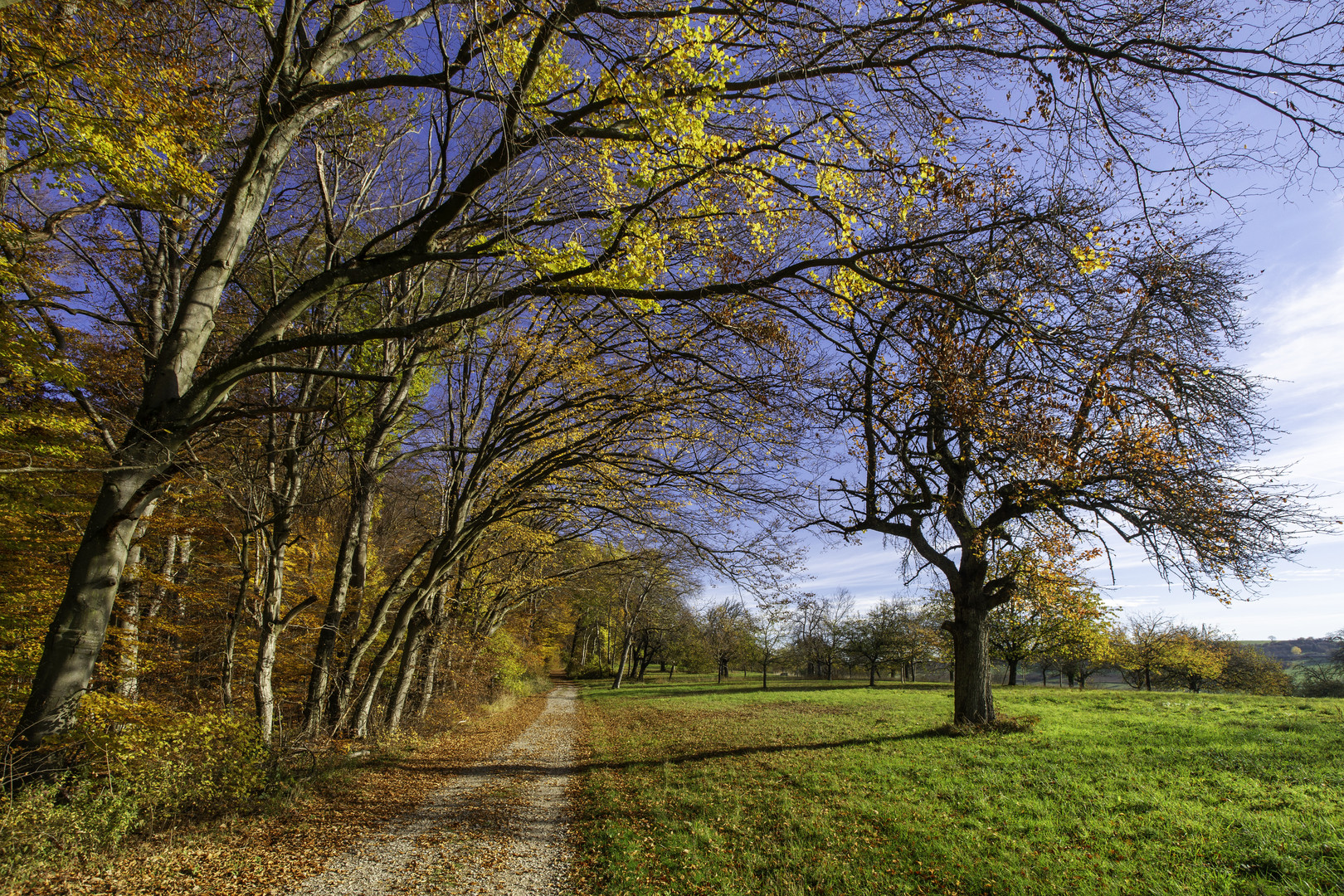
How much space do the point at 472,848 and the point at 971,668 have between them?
11012mm

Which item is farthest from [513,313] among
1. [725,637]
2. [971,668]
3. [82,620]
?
[725,637]

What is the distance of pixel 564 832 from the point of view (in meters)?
7.00

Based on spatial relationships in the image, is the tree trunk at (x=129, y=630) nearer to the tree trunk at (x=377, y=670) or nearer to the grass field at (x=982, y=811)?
the tree trunk at (x=377, y=670)

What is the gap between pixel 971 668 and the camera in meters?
12.2

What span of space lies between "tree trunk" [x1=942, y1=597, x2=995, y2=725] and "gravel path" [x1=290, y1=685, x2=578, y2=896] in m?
8.98

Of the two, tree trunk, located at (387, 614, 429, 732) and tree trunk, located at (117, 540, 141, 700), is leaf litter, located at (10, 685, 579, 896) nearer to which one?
tree trunk, located at (387, 614, 429, 732)

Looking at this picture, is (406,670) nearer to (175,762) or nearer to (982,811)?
(175,762)

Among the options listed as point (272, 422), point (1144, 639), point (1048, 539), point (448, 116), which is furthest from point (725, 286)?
point (1144, 639)

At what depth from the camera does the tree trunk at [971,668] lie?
1194 centimetres

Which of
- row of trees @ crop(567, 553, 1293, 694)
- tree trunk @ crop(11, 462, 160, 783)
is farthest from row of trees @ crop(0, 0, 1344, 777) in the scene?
row of trees @ crop(567, 553, 1293, 694)

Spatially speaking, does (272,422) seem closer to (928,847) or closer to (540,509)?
(540,509)

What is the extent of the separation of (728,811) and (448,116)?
9.12 meters

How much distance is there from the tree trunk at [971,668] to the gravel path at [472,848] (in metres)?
8.98

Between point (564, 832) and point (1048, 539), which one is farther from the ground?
point (1048, 539)
